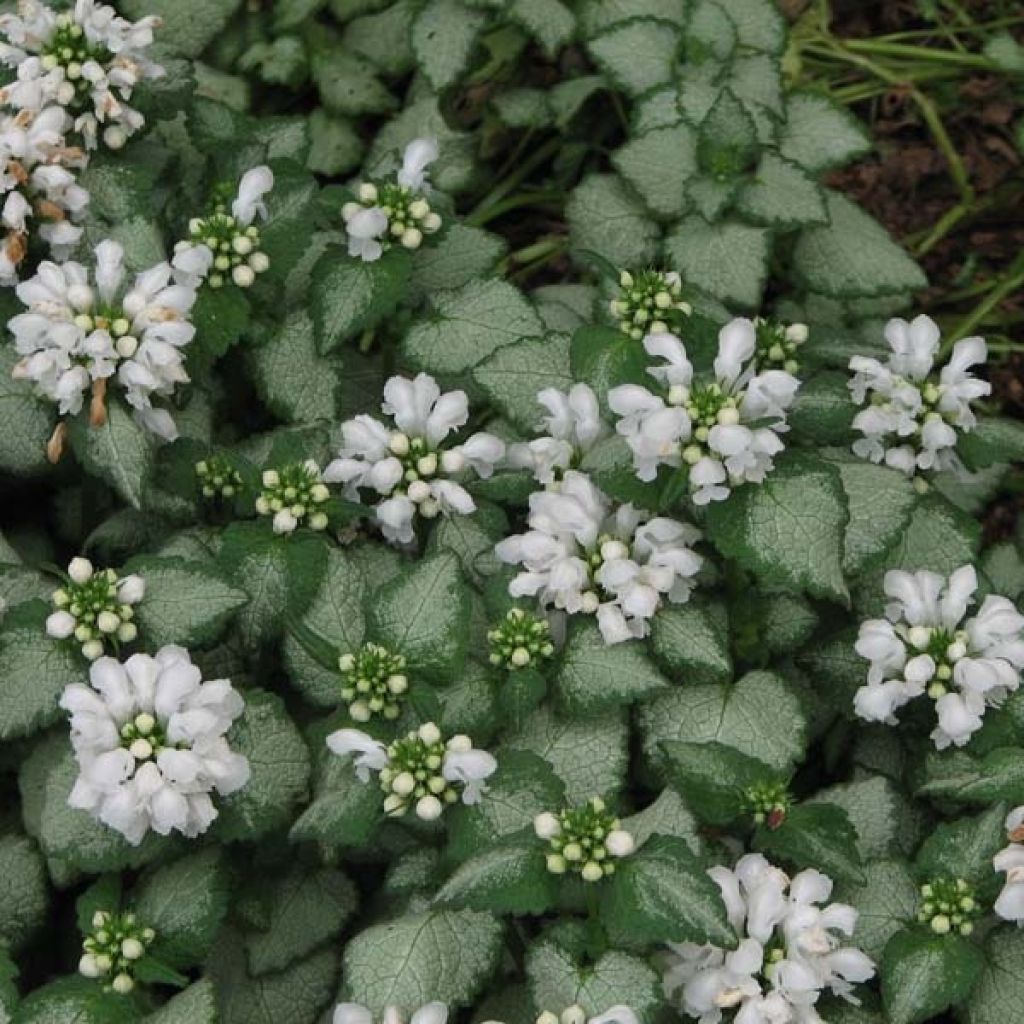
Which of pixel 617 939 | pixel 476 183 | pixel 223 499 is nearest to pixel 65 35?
pixel 223 499

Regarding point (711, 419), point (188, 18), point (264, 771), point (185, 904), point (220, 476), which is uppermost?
point (711, 419)

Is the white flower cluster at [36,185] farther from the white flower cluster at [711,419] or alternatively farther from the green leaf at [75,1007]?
the green leaf at [75,1007]

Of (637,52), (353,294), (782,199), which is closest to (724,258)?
(782,199)

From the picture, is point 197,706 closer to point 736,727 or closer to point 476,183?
point 736,727

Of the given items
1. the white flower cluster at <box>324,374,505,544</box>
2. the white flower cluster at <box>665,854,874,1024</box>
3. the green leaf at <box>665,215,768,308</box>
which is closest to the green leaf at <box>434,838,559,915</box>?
the white flower cluster at <box>665,854,874,1024</box>

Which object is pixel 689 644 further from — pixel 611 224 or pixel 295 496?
pixel 611 224

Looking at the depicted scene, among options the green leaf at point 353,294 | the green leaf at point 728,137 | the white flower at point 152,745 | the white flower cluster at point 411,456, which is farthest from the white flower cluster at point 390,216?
the white flower at point 152,745

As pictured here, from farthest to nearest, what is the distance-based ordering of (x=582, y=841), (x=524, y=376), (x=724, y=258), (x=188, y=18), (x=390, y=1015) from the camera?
1. (x=188, y=18)
2. (x=724, y=258)
3. (x=524, y=376)
4. (x=582, y=841)
5. (x=390, y=1015)
